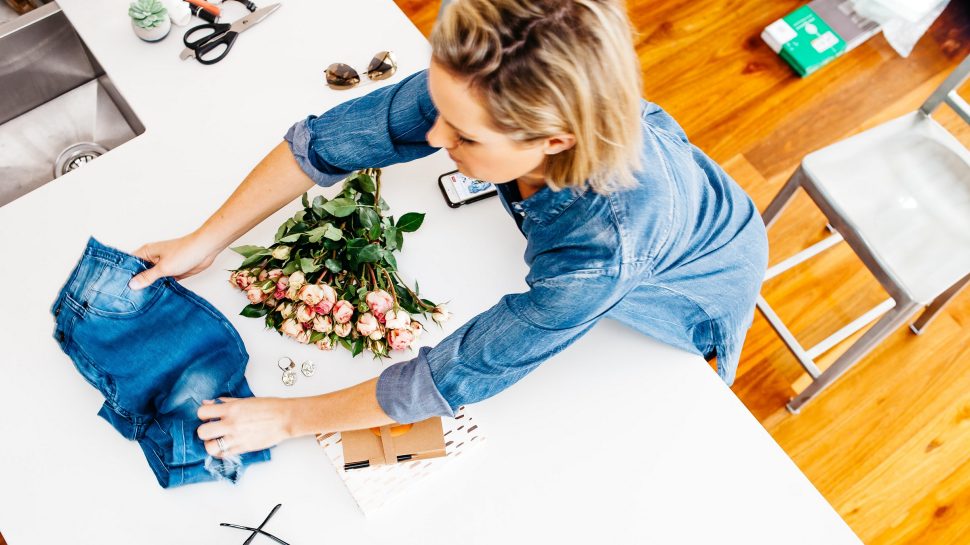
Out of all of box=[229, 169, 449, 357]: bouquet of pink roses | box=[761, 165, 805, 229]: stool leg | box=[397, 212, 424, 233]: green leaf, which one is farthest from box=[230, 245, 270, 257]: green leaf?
box=[761, 165, 805, 229]: stool leg

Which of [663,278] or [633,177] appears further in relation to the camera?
[663,278]

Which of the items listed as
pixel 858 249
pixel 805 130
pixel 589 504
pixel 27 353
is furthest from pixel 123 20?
pixel 805 130

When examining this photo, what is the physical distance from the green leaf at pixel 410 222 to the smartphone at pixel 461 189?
8 centimetres

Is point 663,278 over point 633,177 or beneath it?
beneath

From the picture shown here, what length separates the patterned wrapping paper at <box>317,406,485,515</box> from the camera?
1.00 meters

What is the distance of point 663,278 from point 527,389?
0.26 metres

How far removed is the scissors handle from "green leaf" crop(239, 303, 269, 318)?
0.49 meters

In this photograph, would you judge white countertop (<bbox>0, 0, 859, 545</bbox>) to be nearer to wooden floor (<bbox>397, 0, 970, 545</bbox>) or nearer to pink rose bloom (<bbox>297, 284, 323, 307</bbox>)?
pink rose bloom (<bbox>297, 284, 323, 307</bbox>)

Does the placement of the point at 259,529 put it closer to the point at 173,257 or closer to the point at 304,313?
the point at 304,313

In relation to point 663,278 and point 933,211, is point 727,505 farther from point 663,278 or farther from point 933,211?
point 933,211

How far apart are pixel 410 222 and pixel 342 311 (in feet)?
0.59

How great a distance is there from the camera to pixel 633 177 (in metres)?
0.82

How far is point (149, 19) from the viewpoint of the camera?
1258 millimetres

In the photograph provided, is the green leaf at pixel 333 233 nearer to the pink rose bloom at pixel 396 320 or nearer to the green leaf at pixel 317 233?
the green leaf at pixel 317 233
